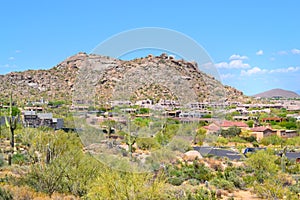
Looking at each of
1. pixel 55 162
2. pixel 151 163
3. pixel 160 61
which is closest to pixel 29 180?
pixel 55 162

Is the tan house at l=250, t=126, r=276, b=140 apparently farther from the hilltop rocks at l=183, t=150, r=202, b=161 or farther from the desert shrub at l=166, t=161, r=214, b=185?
the desert shrub at l=166, t=161, r=214, b=185

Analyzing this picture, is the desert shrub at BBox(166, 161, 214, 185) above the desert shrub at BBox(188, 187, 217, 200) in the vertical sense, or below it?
below

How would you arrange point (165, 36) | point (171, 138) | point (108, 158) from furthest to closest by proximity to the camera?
1. point (108, 158)
2. point (171, 138)
3. point (165, 36)

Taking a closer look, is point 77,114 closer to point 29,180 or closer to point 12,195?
point 29,180

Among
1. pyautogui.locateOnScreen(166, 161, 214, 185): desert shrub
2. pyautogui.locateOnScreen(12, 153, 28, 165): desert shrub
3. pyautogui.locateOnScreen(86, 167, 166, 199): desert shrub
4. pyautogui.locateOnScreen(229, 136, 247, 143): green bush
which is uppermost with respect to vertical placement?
pyautogui.locateOnScreen(86, 167, 166, 199): desert shrub

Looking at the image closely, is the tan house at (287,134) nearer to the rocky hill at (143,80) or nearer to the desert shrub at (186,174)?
the desert shrub at (186,174)

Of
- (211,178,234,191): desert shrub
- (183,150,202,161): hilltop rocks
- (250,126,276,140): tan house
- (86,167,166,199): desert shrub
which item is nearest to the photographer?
(86,167,166,199): desert shrub

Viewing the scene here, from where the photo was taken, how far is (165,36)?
10.1m

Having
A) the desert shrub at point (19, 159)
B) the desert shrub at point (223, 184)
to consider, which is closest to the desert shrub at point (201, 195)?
the desert shrub at point (223, 184)

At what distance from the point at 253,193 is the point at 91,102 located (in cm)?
755

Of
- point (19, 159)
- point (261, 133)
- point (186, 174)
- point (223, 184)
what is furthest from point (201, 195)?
point (261, 133)

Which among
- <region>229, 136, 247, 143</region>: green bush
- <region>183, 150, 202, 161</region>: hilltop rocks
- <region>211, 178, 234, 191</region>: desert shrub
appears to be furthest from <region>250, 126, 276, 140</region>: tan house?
<region>211, 178, 234, 191</region>: desert shrub

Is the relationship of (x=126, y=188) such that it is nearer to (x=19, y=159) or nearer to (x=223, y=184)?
(x=223, y=184)

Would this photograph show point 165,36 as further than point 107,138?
No
